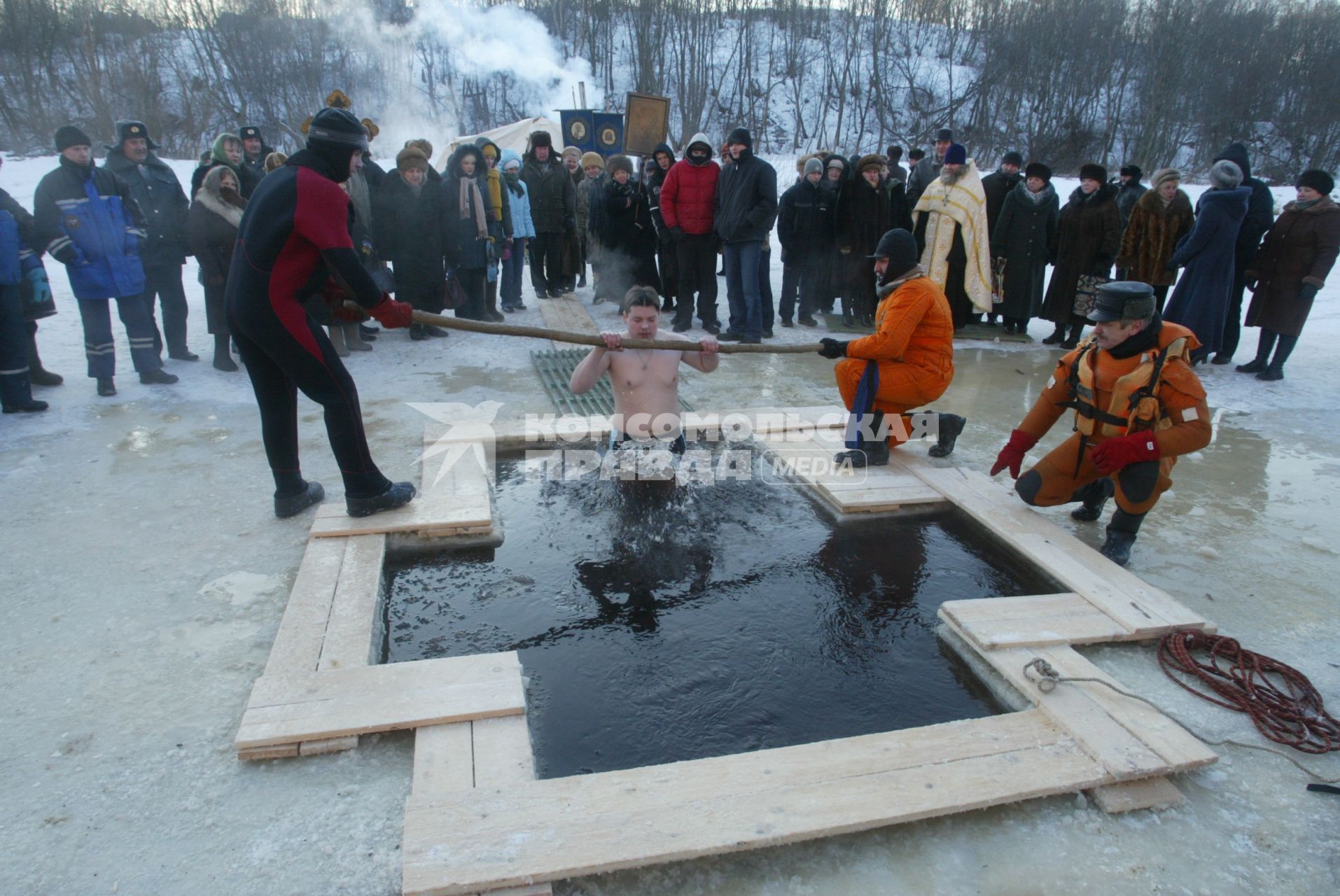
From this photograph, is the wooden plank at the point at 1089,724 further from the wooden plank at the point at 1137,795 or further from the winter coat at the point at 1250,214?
the winter coat at the point at 1250,214

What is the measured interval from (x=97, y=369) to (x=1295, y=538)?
786 centimetres

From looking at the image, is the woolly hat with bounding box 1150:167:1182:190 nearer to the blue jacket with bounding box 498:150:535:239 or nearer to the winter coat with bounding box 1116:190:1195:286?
the winter coat with bounding box 1116:190:1195:286

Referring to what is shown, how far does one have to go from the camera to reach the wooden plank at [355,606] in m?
2.74

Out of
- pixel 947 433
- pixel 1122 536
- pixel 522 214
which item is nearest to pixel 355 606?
pixel 1122 536

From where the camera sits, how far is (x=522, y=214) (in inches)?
346

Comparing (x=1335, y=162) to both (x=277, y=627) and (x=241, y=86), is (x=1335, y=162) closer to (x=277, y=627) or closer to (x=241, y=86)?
(x=277, y=627)

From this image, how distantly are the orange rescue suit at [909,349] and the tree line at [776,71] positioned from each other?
21663 mm

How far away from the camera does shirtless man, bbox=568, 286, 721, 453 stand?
4172 mm

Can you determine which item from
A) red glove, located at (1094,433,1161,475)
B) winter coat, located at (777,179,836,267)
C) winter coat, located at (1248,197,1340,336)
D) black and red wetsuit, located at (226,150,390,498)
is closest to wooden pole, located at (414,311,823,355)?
black and red wetsuit, located at (226,150,390,498)

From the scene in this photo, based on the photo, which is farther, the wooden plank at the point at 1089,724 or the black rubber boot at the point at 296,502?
the black rubber boot at the point at 296,502

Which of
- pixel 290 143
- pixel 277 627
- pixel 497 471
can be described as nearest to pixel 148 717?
pixel 277 627

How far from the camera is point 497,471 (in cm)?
471

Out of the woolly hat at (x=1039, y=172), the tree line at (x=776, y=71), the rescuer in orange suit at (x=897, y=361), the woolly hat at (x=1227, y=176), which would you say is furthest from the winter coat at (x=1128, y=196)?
the tree line at (x=776, y=71)

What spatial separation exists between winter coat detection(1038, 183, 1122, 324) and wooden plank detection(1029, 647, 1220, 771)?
5.92 metres
